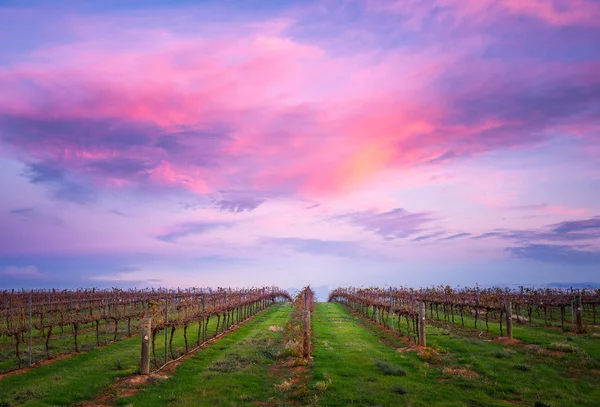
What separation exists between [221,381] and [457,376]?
1082cm

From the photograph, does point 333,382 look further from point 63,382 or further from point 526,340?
point 526,340

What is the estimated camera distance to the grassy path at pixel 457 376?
15.6m

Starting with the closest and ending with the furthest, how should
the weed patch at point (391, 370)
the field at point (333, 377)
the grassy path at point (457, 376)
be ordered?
the grassy path at point (457, 376) < the field at point (333, 377) < the weed patch at point (391, 370)

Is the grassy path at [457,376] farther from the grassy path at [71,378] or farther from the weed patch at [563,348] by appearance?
the grassy path at [71,378]

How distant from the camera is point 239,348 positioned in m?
28.2

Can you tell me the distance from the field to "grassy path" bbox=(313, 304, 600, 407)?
46 mm

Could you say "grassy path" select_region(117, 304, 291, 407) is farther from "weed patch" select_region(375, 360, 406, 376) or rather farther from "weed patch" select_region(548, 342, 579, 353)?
"weed patch" select_region(548, 342, 579, 353)

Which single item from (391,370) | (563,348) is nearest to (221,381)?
(391,370)

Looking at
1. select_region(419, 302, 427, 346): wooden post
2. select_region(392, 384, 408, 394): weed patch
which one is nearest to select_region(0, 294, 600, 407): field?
select_region(392, 384, 408, 394): weed patch

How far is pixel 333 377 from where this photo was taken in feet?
62.9

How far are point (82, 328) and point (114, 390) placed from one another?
28.0m

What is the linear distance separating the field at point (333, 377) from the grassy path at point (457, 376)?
0.05 m

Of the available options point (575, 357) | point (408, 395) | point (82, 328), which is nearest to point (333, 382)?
point (408, 395)

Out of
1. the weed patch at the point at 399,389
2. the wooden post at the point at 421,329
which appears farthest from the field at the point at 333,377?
the wooden post at the point at 421,329
